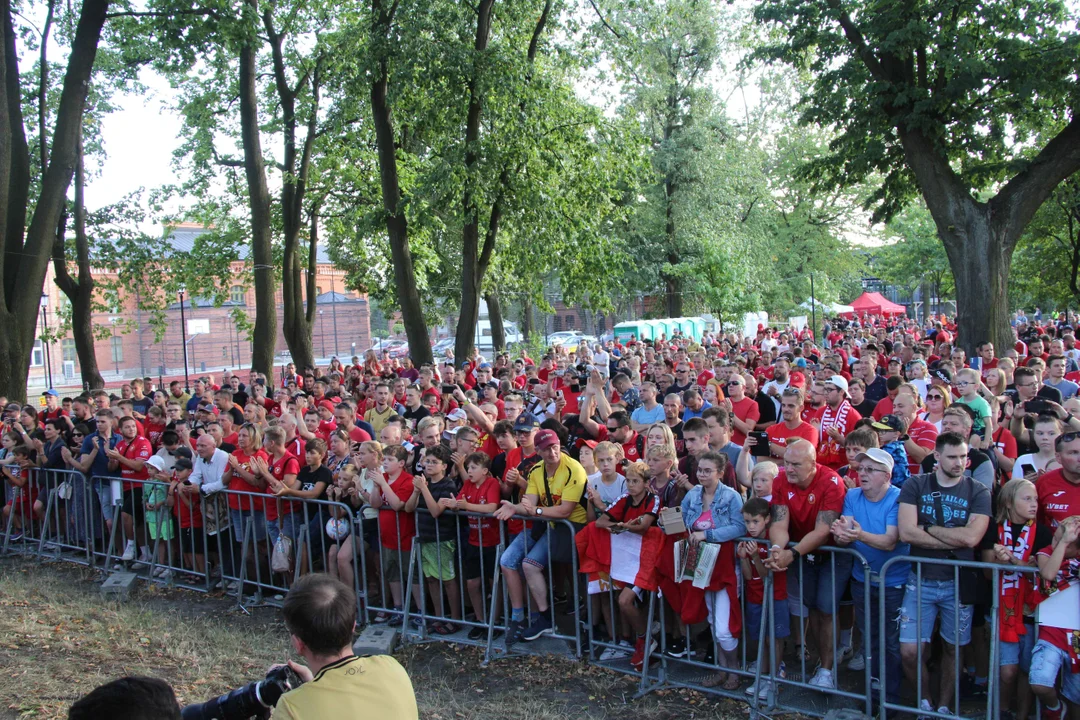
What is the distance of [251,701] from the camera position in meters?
3.08

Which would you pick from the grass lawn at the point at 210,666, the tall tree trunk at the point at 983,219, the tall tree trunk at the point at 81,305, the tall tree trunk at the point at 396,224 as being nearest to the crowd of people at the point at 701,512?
Answer: the grass lawn at the point at 210,666

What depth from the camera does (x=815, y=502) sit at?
216 inches

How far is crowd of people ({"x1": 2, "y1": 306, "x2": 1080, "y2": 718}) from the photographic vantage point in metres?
4.89

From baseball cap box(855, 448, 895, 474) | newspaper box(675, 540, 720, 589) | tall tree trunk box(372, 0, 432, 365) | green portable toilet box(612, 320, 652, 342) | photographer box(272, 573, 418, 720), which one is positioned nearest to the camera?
photographer box(272, 573, 418, 720)

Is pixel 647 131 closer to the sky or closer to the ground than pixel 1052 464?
closer to the sky

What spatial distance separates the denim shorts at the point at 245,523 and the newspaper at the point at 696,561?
4.23 m

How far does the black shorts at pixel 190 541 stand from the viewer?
8781 millimetres

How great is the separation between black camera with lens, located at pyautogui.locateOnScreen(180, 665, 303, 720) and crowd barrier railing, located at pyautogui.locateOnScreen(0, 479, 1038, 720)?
3.14 m

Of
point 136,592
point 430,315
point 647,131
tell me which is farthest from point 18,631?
point 647,131

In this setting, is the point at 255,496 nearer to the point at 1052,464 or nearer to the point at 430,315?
the point at 1052,464

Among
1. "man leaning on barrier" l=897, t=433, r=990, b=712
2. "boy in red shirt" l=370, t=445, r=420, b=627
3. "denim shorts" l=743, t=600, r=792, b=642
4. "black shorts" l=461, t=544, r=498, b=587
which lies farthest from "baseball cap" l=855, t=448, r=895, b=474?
"boy in red shirt" l=370, t=445, r=420, b=627

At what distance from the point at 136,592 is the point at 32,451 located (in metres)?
3.14

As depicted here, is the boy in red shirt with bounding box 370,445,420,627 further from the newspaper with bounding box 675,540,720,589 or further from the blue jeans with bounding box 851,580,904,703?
the blue jeans with bounding box 851,580,904,703

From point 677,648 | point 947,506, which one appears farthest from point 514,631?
point 947,506
